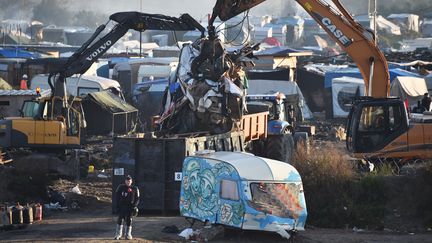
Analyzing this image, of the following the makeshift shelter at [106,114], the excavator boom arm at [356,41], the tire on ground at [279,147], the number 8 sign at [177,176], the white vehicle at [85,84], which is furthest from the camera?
the white vehicle at [85,84]

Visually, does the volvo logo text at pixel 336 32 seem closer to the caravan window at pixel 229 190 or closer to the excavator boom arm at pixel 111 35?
the excavator boom arm at pixel 111 35

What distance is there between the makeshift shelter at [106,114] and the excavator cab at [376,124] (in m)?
15.1

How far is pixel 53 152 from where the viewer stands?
26516mm

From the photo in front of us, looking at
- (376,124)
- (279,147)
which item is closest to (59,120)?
(279,147)

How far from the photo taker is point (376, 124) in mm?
24500

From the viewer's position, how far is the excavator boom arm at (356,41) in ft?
86.4

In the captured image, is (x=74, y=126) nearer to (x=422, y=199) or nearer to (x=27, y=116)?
(x=27, y=116)

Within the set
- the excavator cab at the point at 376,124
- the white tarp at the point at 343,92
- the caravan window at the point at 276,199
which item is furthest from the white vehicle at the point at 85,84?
the caravan window at the point at 276,199

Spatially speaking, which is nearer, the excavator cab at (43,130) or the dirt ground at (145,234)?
the dirt ground at (145,234)

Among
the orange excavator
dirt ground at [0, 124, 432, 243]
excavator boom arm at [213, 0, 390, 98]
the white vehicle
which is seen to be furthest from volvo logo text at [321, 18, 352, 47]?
the white vehicle

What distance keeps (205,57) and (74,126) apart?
519 centimetres

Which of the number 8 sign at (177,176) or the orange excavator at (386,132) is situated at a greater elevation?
the orange excavator at (386,132)

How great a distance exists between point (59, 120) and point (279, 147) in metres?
6.46

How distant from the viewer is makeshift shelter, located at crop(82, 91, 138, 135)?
37.5 m
